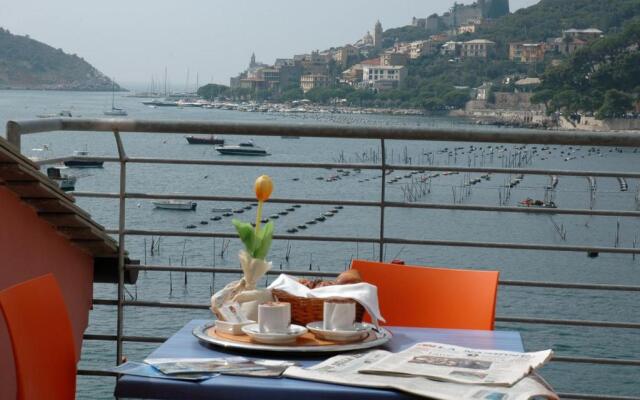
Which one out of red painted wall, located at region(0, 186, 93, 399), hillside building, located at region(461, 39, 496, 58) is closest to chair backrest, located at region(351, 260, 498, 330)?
red painted wall, located at region(0, 186, 93, 399)

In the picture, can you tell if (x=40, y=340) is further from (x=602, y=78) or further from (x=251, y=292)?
(x=602, y=78)

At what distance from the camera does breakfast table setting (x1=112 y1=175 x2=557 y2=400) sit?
1.65 meters

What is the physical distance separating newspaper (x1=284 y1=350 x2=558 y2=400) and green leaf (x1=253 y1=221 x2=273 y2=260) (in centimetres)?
34

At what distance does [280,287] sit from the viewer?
6.68ft

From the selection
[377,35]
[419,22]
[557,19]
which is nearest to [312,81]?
[377,35]

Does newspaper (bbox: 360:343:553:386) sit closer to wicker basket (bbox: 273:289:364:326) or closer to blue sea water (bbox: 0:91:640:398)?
wicker basket (bbox: 273:289:364:326)

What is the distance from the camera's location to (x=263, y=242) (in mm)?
2039

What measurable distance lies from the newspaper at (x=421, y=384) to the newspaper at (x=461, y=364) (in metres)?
0.01

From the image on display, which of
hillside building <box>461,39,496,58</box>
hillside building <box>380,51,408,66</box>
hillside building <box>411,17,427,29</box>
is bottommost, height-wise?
hillside building <box>380,51,408,66</box>

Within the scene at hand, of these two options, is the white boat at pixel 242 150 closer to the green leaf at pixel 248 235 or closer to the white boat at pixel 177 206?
the white boat at pixel 177 206

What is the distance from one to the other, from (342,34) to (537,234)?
74.0m

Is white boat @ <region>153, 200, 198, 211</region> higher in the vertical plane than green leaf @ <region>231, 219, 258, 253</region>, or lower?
lower

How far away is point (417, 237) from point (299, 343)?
35.2 m

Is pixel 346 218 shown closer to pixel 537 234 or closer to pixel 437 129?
pixel 537 234
